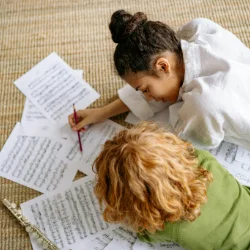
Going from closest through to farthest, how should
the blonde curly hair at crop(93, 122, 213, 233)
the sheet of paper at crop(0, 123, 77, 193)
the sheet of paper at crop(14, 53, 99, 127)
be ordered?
the blonde curly hair at crop(93, 122, 213, 233)
the sheet of paper at crop(0, 123, 77, 193)
the sheet of paper at crop(14, 53, 99, 127)

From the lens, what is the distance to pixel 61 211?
105 cm

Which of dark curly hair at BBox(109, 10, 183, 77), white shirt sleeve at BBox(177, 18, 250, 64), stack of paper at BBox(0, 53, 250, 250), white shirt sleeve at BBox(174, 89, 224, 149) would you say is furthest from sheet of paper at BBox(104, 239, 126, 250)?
white shirt sleeve at BBox(177, 18, 250, 64)

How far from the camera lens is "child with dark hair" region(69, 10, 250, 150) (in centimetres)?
87

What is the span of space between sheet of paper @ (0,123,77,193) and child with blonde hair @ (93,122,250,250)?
0.30 metres

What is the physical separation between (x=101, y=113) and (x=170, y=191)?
0.46 meters

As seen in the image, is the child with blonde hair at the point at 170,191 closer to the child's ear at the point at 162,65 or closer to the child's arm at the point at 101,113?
the child's ear at the point at 162,65

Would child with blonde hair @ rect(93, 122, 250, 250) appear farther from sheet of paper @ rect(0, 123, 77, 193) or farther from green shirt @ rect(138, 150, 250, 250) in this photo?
sheet of paper @ rect(0, 123, 77, 193)

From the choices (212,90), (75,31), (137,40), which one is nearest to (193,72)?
(212,90)

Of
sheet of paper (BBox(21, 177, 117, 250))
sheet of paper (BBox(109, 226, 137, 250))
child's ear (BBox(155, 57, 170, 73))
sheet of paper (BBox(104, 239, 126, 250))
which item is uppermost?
child's ear (BBox(155, 57, 170, 73))

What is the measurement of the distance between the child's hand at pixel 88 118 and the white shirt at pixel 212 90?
0.24 m

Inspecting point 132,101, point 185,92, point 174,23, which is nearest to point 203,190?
point 185,92

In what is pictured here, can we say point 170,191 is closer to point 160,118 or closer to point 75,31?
point 160,118

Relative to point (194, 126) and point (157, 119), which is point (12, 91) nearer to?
point (157, 119)

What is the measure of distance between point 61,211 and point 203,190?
45 cm
